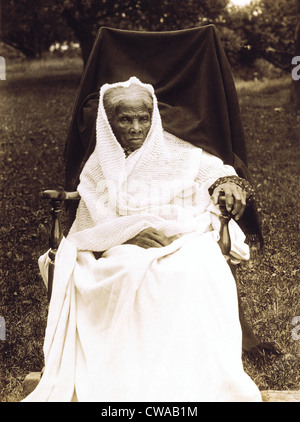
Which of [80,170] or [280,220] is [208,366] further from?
[280,220]

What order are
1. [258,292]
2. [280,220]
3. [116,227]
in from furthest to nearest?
[280,220], [258,292], [116,227]

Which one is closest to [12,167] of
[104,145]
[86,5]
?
[86,5]

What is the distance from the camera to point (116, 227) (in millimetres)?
3586

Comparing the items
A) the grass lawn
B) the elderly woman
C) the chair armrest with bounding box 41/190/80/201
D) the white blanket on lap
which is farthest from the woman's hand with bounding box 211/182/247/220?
the grass lawn

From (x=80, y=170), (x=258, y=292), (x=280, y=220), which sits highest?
(x=80, y=170)

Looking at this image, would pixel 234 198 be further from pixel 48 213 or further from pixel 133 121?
pixel 48 213


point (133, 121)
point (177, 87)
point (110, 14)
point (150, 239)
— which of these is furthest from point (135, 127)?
point (110, 14)

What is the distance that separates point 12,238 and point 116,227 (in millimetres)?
2696

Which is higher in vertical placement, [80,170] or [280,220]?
[80,170]

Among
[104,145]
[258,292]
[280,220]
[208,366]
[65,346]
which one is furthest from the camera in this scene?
[280,220]

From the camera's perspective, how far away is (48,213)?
6680 millimetres

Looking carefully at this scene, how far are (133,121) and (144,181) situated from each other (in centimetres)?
40

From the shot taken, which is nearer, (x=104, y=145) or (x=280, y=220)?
(x=104, y=145)

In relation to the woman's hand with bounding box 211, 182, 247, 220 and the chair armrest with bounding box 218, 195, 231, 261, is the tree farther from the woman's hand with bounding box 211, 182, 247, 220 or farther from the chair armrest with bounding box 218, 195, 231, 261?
the chair armrest with bounding box 218, 195, 231, 261
